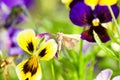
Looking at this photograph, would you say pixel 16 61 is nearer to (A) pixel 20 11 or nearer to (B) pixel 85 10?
(B) pixel 85 10

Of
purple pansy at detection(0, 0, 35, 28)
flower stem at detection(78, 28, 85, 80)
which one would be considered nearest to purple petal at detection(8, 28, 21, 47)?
purple pansy at detection(0, 0, 35, 28)

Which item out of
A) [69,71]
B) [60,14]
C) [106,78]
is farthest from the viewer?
[60,14]

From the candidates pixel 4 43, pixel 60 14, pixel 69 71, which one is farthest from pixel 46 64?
pixel 60 14

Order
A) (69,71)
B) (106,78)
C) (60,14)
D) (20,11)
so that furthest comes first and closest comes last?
(60,14), (20,11), (69,71), (106,78)

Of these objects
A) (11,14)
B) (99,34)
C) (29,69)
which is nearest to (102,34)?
(99,34)

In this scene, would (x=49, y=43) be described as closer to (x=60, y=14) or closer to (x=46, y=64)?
(x=46, y=64)

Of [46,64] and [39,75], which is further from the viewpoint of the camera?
[46,64]

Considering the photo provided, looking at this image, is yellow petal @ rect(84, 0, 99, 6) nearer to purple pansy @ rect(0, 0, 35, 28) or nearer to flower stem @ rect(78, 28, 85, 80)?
flower stem @ rect(78, 28, 85, 80)

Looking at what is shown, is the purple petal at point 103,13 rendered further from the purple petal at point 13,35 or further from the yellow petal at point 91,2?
the purple petal at point 13,35
